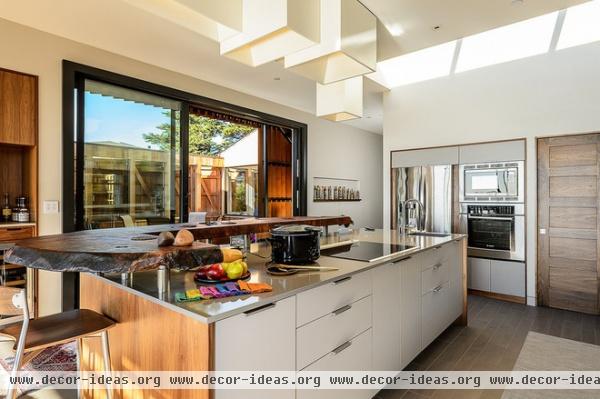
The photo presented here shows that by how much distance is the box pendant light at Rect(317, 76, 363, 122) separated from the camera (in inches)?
117

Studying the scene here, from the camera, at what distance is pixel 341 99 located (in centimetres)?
296

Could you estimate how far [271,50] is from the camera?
7.05 feet

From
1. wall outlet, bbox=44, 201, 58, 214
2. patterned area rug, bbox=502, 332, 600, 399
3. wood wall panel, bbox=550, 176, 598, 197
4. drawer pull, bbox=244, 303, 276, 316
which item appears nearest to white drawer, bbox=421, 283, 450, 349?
patterned area rug, bbox=502, 332, 600, 399

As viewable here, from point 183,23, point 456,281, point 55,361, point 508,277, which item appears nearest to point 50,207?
point 55,361

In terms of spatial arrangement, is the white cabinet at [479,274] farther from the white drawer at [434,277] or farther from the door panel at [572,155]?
the white drawer at [434,277]

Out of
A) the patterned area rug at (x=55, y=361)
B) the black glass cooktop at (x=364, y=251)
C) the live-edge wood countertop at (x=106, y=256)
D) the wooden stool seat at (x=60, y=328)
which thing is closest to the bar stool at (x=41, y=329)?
the wooden stool seat at (x=60, y=328)

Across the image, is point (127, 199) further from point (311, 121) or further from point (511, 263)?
point (511, 263)

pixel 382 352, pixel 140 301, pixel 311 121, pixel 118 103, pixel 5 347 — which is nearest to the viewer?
pixel 140 301

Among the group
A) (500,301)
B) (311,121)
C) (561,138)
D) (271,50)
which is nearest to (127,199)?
(271,50)

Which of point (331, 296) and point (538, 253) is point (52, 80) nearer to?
point (331, 296)

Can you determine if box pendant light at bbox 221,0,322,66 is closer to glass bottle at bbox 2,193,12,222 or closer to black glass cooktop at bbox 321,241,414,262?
black glass cooktop at bbox 321,241,414,262

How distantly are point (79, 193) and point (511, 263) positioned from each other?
5119 millimetres

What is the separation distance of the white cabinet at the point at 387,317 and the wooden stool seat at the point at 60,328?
4.67 ft

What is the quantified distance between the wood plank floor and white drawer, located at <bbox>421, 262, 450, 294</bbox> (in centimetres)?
57
